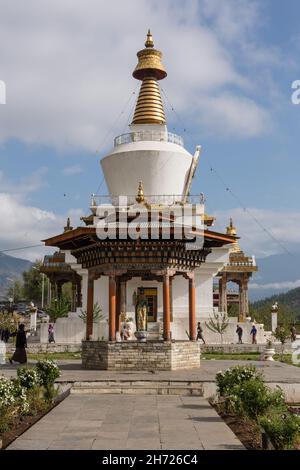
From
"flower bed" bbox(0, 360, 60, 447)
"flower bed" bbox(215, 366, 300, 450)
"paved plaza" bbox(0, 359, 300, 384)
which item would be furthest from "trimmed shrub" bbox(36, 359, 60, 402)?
"flower bed" bbox(215, 366, 300, 450)

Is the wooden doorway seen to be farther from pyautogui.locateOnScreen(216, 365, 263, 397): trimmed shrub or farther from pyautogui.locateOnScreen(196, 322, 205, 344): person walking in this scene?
pyautogui.locateOnScreen(216, 365, 263, 397): trimmed shrub

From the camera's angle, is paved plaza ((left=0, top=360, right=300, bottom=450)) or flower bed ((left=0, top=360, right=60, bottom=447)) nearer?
paved plaza ((left=0, top=360, right=300, bottom=450))

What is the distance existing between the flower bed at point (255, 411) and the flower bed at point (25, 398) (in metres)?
3.87

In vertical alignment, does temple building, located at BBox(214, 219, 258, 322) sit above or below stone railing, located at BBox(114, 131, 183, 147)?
below

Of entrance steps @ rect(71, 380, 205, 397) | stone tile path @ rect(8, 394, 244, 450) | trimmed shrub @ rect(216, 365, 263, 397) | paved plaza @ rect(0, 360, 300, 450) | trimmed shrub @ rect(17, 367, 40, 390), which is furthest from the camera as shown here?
entrance steps @ rect(71, 380, 205, 397)

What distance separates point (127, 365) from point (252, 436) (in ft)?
30.0

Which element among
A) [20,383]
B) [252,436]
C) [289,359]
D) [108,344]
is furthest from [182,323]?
[252,436]

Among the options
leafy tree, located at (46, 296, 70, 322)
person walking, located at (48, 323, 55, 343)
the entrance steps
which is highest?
leafy tree, located at (46, 296, 70, 322)

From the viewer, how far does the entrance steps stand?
46.5ft

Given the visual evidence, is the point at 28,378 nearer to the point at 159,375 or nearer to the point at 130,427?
the point at 130,427

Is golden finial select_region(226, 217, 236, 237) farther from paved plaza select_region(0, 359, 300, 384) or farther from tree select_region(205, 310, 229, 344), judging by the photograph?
paved plaza select_region(0, 359, 300, 384)

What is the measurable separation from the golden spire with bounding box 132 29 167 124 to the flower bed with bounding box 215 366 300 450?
27.5 m

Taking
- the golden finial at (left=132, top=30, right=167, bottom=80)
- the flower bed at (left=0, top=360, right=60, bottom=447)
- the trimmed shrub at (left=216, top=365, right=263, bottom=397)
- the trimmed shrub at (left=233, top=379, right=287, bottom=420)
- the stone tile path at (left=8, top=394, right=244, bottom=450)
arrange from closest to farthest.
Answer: the stone tile path at (left=8, top=394, right=244, bottom=450)
the flower bed at (left=0, top=360, right=60, bottom=447)
the trimmed shrub at (left=233, top=379, right=287, bottom=420)
the trimmed shrub at (left=216, top=365, right=263, bottom=397)
the golden finial at (left=132, top=30, right=167, bottom=80)

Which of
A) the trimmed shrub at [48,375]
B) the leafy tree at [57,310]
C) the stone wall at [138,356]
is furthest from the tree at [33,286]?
the trimmed shrub at [48,375]
